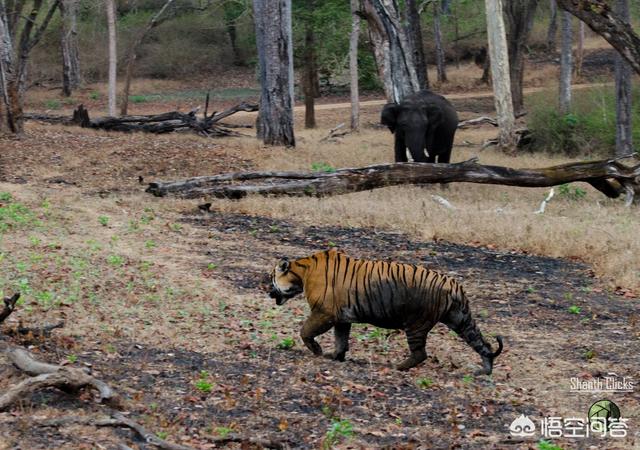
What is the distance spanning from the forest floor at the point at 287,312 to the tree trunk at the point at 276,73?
480 cm

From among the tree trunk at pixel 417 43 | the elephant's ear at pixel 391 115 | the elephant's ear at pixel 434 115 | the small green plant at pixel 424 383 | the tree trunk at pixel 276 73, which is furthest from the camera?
the tree trunk at pixel 417 43

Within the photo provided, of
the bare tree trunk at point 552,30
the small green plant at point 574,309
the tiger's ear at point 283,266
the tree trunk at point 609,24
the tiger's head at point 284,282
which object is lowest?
the small green plant at point 574,309

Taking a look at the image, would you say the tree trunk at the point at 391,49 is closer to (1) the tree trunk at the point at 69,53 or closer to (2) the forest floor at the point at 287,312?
(2) the forest floor at the point at 287,312

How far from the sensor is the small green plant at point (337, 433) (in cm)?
716

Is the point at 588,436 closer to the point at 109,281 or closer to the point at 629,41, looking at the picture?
the point at 109,281

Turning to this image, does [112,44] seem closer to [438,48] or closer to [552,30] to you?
[438,48]

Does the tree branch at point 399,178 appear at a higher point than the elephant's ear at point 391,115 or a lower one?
lower

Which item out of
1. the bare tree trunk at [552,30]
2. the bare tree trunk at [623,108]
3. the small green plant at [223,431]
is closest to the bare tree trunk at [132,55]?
the bare tree trunk at [623,108]

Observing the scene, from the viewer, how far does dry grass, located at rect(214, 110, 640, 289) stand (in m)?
14.4

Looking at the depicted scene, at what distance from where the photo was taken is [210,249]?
1409 centimetres

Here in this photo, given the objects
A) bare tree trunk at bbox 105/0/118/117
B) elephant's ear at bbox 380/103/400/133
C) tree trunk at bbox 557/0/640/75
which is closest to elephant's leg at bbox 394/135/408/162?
elephant's ear at bbox 380/103/400/133

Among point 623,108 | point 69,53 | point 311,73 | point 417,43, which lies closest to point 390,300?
point 623,108

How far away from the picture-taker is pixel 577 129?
28.4m

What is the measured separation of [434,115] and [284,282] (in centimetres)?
1320
